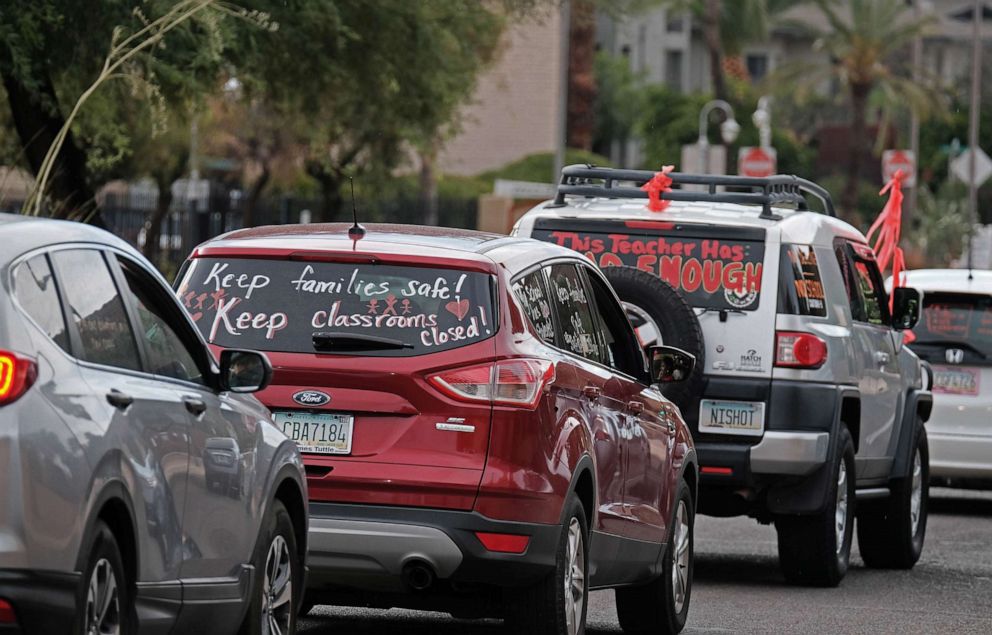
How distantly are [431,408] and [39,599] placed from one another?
3.04 meters

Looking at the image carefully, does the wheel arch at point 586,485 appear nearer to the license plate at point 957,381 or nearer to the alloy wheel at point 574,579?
the alloy wheel at point 574,579

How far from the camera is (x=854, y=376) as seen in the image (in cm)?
1290

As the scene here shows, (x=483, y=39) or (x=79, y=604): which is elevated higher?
(x=483, y=39)

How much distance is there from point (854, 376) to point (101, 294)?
24.2 feet

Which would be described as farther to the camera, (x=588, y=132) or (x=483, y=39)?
(x=588, y=132)

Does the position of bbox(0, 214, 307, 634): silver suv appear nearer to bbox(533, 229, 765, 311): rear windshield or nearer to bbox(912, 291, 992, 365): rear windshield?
bbox(533, 229, 765, 311): rear windshield

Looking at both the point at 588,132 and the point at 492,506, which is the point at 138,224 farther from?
the point at 492,506

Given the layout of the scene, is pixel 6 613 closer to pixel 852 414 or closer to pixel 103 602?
pixel 103 602

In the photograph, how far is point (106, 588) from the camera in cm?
587

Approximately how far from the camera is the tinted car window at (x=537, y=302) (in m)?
8.61

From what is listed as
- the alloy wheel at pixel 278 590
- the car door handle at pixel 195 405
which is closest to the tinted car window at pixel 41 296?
the car door handle at pixel 195 405

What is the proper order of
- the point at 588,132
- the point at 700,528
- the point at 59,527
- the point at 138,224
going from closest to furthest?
the point at 59,527
the point at 700,528
the point at 138,224
the point at 588,132

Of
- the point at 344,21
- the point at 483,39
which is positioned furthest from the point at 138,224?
the point at 344,21

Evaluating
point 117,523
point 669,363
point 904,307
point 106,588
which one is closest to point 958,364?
point 904,307
